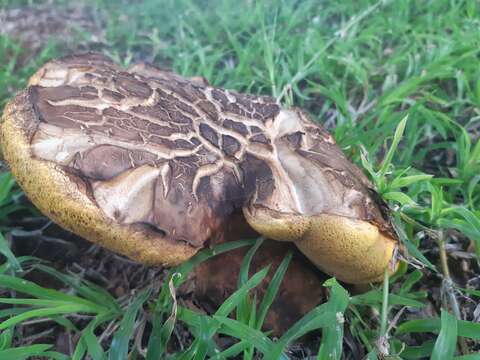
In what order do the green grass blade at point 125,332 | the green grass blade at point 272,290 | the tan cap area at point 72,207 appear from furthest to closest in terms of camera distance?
the green grass blade at point 272,290 < the green grass blade at point 125,332 < the tan cap area at point 72,207

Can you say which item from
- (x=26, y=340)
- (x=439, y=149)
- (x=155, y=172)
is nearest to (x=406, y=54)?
(x=439, y=149)

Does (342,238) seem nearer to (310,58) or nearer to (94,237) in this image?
(94,237)

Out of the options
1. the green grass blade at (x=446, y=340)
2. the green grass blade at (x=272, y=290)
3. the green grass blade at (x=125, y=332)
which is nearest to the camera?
the green grass blade at (x=446, y=340)

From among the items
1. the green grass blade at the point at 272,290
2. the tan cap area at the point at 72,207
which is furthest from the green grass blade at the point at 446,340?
the tan cap area at the point at 72,207

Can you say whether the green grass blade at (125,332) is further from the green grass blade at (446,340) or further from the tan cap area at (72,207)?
the green grass blade at (446,340)

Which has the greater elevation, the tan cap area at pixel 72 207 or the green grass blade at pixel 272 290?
the tan cap area at pixel 72 207

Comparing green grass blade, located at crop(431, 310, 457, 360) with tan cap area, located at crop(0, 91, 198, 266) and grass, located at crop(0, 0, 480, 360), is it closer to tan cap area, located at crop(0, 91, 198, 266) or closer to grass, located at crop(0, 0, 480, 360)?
grass, located at crop(0, 0, 480, 360)

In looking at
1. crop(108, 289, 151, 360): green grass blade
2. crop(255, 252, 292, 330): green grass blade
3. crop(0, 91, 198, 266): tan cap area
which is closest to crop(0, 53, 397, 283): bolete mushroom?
crop(0, 91, 198, 266): tan cap area

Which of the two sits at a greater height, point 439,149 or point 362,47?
point 362,47
